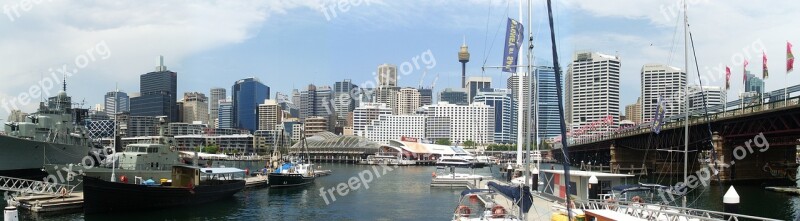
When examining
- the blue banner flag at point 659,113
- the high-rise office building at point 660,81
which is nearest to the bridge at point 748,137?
the blue banner flag at point 659,113

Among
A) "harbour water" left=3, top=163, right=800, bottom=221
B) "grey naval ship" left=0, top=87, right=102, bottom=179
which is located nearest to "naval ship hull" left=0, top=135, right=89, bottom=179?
"grey naval ship" left=0, top=87, right=102, bottom=179

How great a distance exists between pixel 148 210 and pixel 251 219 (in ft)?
27.5

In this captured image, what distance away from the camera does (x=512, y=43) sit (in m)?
34.4

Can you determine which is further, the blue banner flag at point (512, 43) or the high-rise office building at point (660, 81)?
the high-rise office building at point (660, 81)

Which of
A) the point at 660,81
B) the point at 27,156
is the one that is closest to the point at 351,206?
the point at 27,156

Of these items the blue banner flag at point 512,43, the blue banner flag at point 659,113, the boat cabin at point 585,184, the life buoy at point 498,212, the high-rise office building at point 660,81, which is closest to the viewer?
the life buoy at point 498,212

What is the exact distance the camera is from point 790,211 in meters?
43.5

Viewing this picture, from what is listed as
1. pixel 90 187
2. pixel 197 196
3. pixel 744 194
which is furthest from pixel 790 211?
pixel 90 187

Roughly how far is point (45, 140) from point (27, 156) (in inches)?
215

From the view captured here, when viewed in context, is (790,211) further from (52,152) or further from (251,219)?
(52,152)

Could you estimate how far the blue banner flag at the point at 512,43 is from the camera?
3422cm

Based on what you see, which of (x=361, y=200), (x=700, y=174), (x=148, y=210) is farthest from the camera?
(x=700, y=174)

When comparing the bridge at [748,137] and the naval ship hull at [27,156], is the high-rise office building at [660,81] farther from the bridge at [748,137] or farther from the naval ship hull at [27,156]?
the naval ship hull at [27,156]

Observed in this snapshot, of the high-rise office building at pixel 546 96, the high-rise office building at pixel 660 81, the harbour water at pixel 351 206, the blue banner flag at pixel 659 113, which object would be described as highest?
the high-rise office building at pixel 660 81
